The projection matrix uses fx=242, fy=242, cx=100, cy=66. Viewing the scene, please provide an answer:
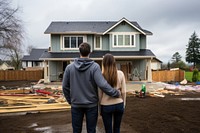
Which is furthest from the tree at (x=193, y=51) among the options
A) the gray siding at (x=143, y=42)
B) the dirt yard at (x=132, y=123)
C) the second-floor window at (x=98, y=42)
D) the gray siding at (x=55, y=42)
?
the dirt yard at (x=132, y=123)

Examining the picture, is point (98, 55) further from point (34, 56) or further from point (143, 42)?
point (34, 56)

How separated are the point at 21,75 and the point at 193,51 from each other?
55260 mm

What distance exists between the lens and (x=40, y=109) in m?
9.83

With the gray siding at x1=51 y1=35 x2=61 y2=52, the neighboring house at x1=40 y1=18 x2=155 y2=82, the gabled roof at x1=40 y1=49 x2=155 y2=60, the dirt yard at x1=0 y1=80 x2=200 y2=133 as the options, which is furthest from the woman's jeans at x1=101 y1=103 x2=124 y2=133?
the gray siding at x1=51 y1=35 x2=61 y2=52

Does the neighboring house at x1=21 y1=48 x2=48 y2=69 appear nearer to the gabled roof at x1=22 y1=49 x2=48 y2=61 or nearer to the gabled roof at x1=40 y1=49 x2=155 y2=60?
the gabled roof at x1=22 y1=49 x2=48 y2=61

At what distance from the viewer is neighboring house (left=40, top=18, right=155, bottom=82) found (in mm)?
26094

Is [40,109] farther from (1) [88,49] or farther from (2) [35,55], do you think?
(2) [35,55]

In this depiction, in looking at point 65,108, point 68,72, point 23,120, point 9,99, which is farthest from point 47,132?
point 9,99

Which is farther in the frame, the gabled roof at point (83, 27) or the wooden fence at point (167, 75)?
the wooden fence at point (167, 75)

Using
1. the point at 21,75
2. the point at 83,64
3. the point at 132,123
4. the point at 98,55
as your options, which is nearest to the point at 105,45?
the point at 98,55

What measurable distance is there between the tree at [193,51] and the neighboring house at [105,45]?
4826cm

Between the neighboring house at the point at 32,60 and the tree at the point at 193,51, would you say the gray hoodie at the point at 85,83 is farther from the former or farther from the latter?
the tree at the point at 193,51

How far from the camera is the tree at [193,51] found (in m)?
71.0

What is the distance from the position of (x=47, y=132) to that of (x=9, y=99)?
6.76 meters
